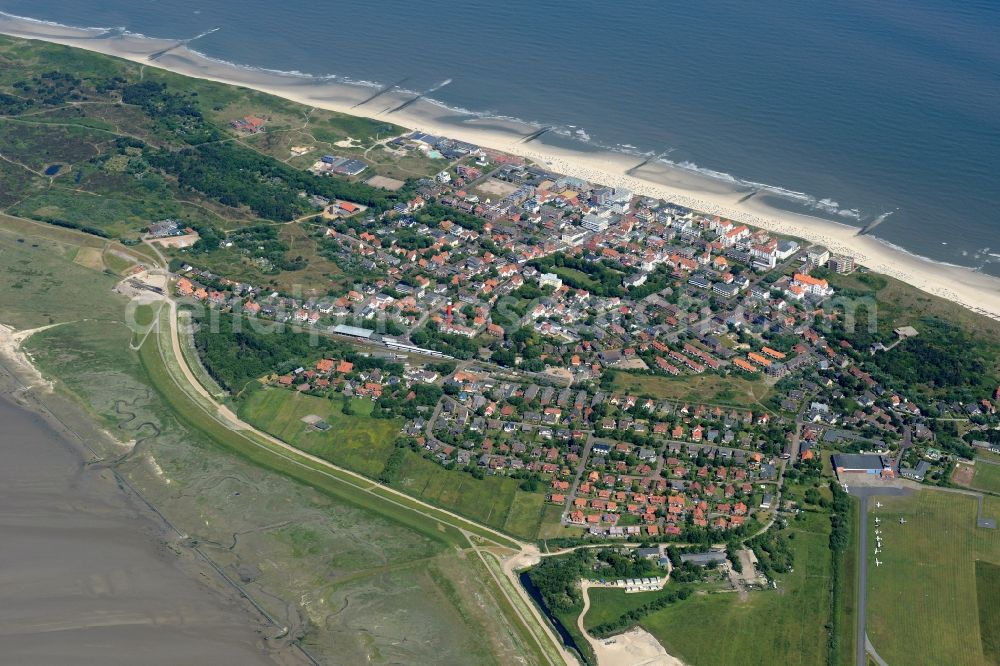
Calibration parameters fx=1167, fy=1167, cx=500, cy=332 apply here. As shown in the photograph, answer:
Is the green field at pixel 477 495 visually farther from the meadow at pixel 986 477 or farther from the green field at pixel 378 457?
the meadow at pixel 986 477

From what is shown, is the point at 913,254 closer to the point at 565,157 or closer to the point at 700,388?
the point at 700,388

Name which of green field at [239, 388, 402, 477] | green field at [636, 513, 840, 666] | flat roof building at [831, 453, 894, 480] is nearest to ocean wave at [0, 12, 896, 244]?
flat roof building at [831, 453, 894, 480]

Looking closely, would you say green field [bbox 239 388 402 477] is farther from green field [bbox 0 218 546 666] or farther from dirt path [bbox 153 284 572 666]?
green field [bbox 0 218 546 666]

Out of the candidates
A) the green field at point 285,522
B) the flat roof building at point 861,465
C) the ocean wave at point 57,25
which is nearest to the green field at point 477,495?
the green field at point 285,522

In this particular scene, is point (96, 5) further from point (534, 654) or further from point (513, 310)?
point (534, 654)

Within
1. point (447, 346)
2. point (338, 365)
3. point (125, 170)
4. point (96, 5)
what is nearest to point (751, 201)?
point (447, 346)

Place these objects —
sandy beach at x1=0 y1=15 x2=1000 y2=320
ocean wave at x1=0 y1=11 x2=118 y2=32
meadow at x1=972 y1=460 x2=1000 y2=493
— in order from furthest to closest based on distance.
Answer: ocean wave at x1=0 y1=11 x2=118 y2=32 → sandy beach at x1=0 y1=15 x2=1000 y2=320 → meadow at x1=972 y1=460 x2=1000 y2=493

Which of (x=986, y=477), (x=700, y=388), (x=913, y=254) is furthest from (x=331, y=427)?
(x=913, y=254)
